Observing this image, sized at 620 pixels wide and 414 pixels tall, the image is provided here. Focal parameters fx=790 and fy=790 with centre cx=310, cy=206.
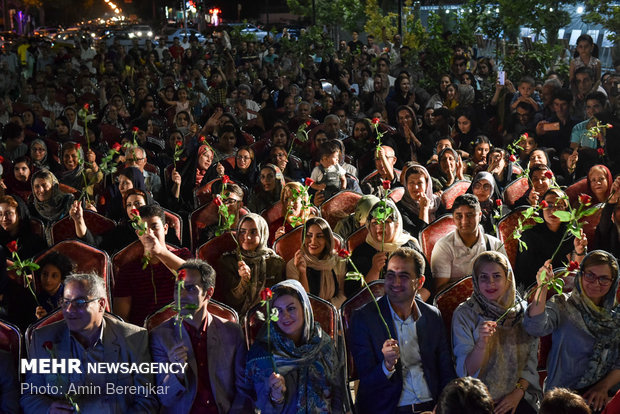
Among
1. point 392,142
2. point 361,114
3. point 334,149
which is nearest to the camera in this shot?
point 334,149

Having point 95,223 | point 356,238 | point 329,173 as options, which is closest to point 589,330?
point 356,238

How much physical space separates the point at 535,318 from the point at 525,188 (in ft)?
9.72

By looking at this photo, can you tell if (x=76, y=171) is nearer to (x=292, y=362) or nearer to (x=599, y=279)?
(x=292, y=362)

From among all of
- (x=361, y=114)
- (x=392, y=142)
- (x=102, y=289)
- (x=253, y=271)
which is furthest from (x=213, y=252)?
(x=361, y=114)

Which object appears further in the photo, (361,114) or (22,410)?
(361,114)

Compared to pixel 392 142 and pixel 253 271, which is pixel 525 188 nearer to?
pixel 392 142

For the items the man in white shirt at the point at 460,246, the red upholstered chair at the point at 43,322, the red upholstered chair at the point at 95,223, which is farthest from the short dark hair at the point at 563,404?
the red upholstered chair at the point at 95,223

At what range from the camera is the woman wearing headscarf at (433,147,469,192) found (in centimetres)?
672

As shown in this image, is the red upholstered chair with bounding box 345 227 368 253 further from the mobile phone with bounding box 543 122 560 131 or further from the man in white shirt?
the mobile phone with bounding box 543 122 560 131

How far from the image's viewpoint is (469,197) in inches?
193

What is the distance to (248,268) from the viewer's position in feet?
15.2

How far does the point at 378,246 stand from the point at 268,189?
1689 millimetres

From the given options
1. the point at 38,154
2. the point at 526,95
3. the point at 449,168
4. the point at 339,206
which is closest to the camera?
the point at 339,206

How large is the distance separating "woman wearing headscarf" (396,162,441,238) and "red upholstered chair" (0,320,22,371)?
9.94ft
